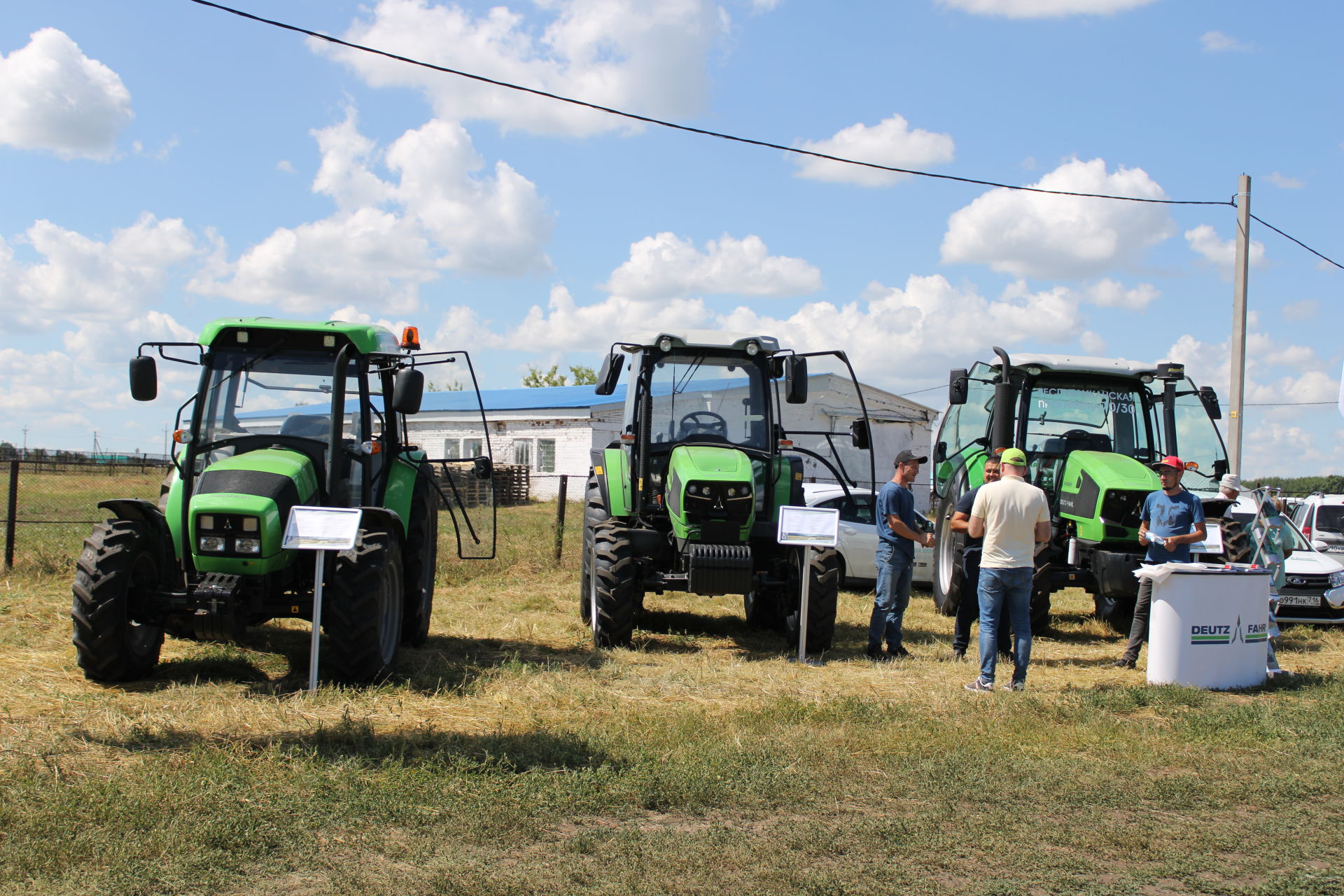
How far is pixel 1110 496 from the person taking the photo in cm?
948

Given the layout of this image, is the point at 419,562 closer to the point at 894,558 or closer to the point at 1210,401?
the point at 894,558

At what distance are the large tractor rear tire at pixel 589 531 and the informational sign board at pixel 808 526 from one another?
5.57ft

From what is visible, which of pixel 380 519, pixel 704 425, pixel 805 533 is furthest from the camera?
pixel 704 425

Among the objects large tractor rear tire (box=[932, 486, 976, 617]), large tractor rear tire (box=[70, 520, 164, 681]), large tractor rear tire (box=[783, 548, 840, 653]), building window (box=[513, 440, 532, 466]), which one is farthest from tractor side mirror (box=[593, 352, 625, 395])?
building window (box=[513, 440, 532, 466])

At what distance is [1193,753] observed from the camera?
5.88 meters

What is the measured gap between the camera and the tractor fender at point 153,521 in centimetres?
690

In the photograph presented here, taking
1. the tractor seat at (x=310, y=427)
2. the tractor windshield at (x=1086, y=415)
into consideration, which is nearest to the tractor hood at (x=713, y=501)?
the tractor seat at (x=310, y=427)

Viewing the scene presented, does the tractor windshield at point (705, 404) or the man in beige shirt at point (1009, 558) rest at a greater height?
the tractor windshield at point (705, 404)

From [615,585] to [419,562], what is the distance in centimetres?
153

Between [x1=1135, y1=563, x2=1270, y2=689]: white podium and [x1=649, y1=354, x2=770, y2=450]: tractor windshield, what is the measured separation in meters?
3.31

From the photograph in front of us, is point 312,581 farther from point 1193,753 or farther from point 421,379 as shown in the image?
point 1193,753

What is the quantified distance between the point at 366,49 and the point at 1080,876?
33.6 ft

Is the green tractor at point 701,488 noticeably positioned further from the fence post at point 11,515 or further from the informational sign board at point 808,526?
the fence post at point 11,515

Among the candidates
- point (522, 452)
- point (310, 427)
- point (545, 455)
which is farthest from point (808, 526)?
point (522, 452)
